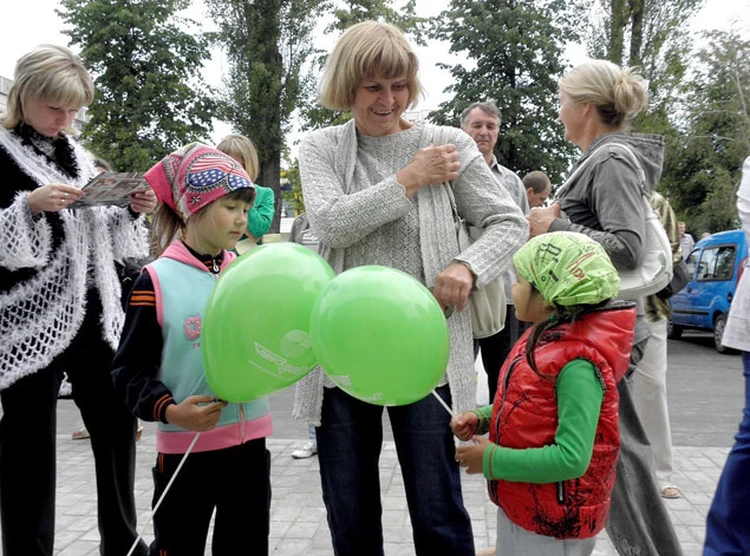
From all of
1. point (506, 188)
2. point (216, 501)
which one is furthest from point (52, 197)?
point (506, 188)

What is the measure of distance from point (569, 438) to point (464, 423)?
323 millimetres

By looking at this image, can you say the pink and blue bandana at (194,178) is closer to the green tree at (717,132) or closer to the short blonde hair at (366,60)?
the short blonde hair at (366,60)

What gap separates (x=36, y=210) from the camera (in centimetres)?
258

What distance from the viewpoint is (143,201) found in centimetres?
281

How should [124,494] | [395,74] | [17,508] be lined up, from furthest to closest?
[124,494] → [17,508] → [395,74]

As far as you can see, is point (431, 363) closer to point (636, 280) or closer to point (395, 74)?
point (395, 74)

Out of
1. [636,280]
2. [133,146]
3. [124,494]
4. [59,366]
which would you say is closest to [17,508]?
[124,494]

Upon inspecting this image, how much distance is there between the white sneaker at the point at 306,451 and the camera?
4883 millimetres

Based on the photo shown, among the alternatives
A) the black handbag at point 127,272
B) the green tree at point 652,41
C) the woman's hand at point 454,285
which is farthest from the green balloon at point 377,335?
the green tree at point 652,41

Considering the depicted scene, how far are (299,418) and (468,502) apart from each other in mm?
2142

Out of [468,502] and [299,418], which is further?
[468,502]

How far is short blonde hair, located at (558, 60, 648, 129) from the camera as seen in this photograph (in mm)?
2688

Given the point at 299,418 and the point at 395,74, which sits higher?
the point at 395,74

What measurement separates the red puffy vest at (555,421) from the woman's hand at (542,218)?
60 cm
